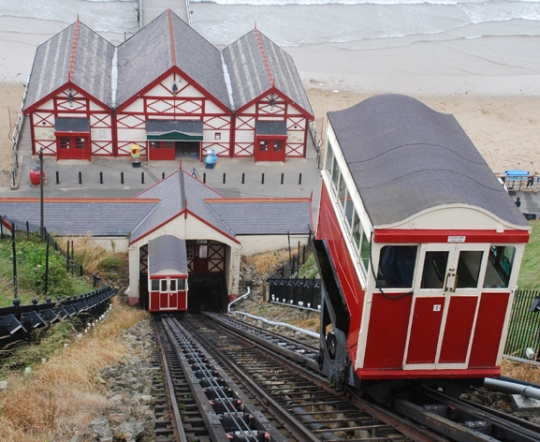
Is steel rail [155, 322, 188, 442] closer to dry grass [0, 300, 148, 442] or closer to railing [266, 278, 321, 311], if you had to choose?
dry grass [0, 300, 148, 442]

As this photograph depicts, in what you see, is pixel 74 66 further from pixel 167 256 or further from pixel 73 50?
pixel 167 256

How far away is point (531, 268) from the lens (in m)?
16.7

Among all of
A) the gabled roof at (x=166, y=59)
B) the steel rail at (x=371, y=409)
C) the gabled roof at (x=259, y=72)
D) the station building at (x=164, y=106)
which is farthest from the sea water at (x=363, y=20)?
the steel rail at (x=371, y=409)

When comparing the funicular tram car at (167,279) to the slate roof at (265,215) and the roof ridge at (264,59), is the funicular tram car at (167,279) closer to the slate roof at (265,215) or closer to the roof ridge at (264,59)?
the slate roof at (265,215)

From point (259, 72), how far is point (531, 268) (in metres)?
22.2

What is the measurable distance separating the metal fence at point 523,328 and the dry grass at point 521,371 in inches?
14.7

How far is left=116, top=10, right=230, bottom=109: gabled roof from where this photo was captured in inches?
1329

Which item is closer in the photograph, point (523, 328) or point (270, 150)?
point (523, 328)

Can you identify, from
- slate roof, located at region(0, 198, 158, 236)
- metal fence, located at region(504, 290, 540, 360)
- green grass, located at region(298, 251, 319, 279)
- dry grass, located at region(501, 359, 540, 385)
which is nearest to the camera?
dry grass, located at region(501, 359, 540, 385)

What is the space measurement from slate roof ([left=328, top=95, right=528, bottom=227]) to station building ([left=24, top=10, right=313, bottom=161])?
21807mm

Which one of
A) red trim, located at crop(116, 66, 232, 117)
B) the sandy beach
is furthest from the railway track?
the sandy beach

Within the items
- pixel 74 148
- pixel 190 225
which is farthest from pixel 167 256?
pixel 74 148

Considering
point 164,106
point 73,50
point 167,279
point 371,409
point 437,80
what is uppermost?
point 73,50

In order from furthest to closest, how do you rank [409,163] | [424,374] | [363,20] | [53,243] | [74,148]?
[363,20] < [74,148] < [53,243] < [409,163] < [424,374]
